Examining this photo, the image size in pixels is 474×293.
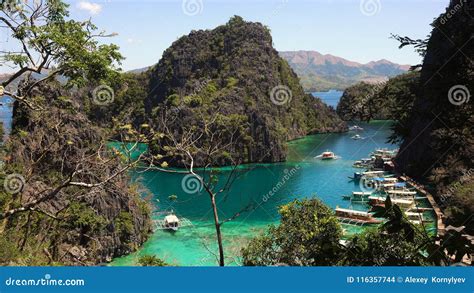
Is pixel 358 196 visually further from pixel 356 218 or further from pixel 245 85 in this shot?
pixel 245 85

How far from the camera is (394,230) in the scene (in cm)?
335

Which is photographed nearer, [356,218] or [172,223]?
[172,223]

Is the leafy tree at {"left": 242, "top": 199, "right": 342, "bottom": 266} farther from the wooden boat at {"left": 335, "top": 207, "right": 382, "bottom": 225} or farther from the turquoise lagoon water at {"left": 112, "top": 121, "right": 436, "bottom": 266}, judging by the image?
the wooden boat at {"left": 335, "top": 207, "right": 382, "bottom": 225}

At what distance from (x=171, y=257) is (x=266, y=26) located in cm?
5951

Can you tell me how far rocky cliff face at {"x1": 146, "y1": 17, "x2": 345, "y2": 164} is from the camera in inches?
2053

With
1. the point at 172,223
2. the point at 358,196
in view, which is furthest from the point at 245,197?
the point at 172,223

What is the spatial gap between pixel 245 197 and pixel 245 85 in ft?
96.9

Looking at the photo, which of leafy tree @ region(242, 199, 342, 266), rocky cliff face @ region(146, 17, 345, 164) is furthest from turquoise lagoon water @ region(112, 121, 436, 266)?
rocky cliff face @ region(146, 17, 345, 164)

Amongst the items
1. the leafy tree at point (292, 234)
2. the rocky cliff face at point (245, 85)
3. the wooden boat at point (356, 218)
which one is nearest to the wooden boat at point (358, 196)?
the wooden boat at point (356, 218)

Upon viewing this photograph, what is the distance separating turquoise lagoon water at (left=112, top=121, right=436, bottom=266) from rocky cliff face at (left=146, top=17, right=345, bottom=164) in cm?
593

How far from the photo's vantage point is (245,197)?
33656 millimetres

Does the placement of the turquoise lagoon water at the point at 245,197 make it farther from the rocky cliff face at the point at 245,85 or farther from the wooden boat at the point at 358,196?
the rocky cliff face at the point at 245,85

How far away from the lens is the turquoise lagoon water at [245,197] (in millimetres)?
21797

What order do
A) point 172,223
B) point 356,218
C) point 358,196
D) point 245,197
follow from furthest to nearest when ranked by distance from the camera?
point 245,197, point 358,196, point 356,218, point 172,223
